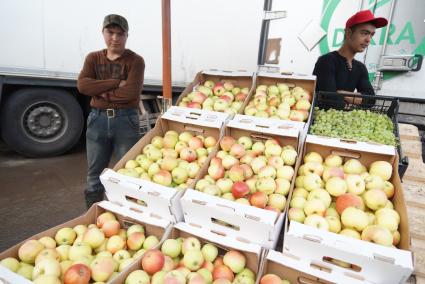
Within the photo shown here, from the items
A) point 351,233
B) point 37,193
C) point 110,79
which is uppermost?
point 110,79

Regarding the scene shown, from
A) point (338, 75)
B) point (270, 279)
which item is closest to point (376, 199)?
point (270, 279)

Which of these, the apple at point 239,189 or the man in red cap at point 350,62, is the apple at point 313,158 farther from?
the man in red cap at point 350,62

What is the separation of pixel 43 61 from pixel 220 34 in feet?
10.5

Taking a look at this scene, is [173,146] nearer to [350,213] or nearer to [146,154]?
[146,154]

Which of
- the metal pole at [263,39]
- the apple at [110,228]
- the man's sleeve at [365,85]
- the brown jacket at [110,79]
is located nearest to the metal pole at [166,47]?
the brown jacket at [110,79]

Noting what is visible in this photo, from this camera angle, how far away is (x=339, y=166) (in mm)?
1980

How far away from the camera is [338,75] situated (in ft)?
9.81

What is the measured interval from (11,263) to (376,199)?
1.99 metres

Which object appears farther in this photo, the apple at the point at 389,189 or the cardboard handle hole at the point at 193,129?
the cardboard handle hole at the point at 193,129

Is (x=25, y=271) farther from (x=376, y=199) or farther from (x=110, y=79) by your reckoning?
(x=376, y=199)

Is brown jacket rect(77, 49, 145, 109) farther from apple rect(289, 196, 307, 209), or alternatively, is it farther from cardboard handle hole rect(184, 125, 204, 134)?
apple rect(289, 196, 307, 209)

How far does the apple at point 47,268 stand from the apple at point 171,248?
1.77ft

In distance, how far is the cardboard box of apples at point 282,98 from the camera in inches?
93.5

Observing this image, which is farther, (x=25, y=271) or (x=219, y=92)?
(x=219, y=92)
